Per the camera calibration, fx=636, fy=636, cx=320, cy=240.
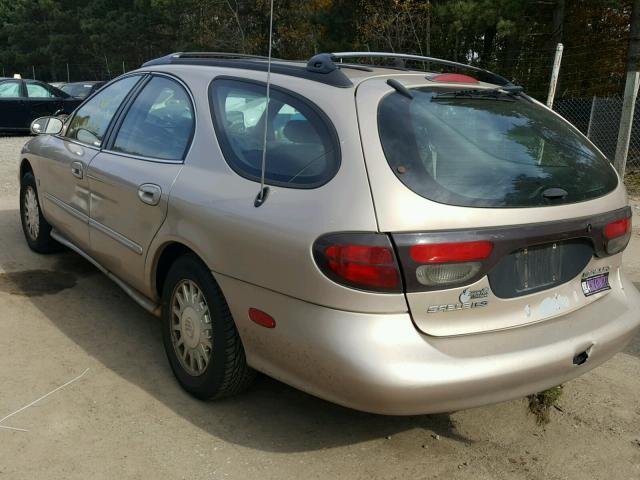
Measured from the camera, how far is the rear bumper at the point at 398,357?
229 cm

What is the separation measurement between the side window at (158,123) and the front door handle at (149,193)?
6.8 inches

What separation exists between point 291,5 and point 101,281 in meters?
21.6

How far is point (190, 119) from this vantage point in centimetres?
326

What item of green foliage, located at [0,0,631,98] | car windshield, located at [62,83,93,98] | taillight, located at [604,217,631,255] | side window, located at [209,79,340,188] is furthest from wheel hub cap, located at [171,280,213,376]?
car windshield, located at [62,83,93,98]

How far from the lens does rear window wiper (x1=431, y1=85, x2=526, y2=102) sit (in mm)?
2795

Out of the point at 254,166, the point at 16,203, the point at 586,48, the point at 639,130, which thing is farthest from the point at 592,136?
the point at 254,166

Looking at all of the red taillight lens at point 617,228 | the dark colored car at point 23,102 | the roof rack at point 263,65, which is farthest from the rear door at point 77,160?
the dark colored car at point 23,102

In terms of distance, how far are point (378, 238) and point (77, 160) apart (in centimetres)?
268

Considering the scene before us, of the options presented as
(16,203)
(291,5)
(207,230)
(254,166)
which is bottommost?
(16,203)

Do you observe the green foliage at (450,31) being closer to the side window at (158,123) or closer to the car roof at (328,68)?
Answer: the car roof at (328,68)

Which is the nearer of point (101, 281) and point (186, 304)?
point (186, 304)

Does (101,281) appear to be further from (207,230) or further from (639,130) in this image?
(639,130)

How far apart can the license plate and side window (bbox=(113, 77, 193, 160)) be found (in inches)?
78.6

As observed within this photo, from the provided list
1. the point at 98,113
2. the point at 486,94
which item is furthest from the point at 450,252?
the point at 98,113
